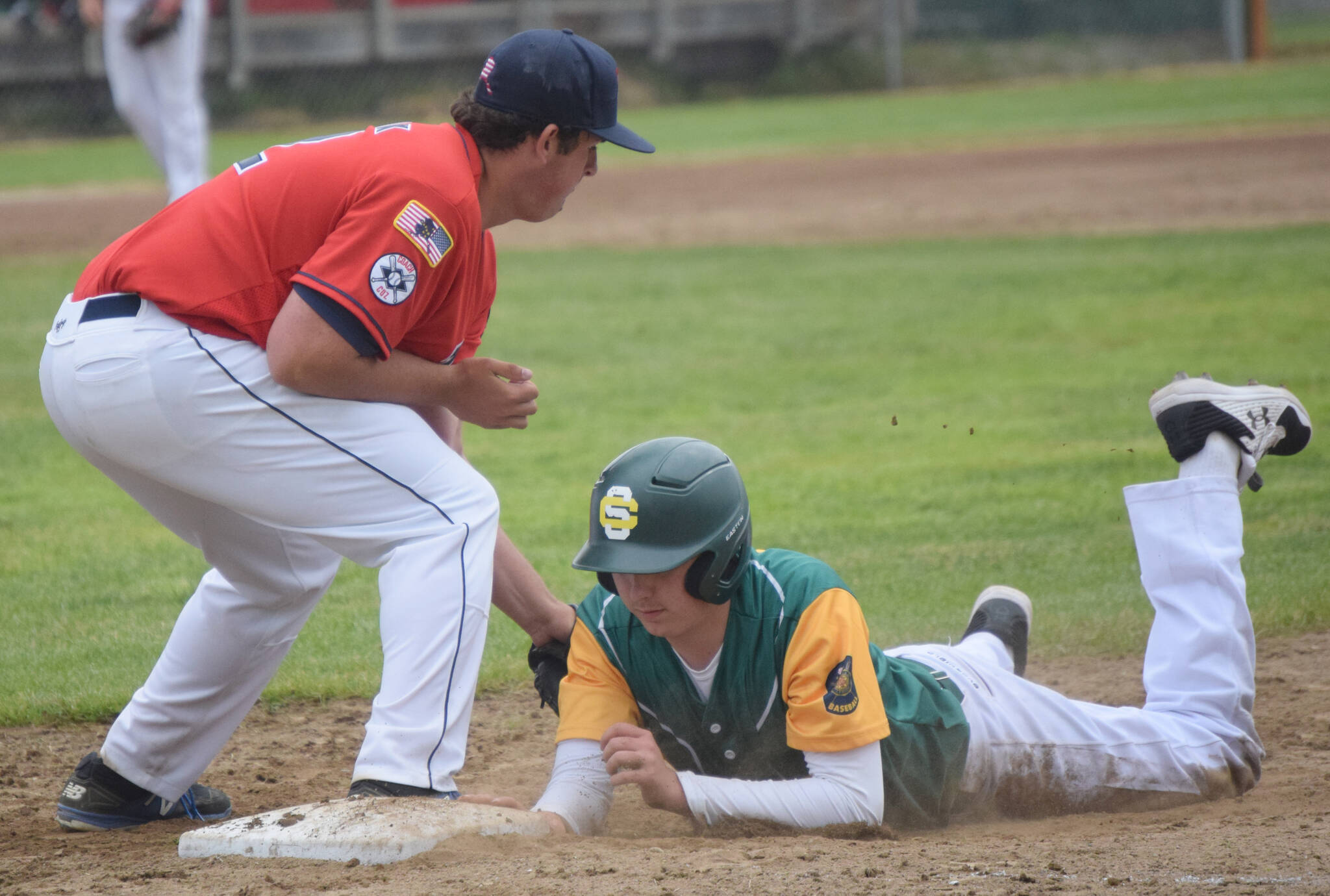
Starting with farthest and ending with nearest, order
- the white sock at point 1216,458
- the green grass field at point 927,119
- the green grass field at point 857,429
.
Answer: the green grass field at point 927,119
the green grass field at point 857,429
the white sock at point 1216,458

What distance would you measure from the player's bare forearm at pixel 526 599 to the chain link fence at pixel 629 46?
2023 cm

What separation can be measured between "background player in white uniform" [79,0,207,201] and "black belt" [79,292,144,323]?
730 centimetres

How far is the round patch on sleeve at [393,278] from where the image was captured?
8.95 ft

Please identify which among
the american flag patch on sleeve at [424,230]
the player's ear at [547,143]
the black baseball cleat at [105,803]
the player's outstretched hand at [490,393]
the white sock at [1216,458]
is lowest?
the black baseball cleat at [105,803]

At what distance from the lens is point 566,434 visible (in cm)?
776

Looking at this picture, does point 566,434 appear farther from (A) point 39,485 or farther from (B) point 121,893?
(B) point 121,893

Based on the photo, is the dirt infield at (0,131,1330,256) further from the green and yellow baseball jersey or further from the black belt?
the black belt

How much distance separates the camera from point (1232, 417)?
3.74 meters

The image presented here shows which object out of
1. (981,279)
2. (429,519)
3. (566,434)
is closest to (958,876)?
(429,519)

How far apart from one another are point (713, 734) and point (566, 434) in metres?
4.67

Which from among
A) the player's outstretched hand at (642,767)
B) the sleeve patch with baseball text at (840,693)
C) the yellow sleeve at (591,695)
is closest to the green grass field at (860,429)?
the yellow sleeve at (591,695)

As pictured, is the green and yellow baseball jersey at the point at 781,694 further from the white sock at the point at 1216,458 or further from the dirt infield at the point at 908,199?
the dirt infield at the point at 908,199

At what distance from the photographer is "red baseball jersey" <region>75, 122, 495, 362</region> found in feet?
9.00

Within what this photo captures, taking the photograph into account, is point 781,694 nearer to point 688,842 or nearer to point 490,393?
point 688,842
